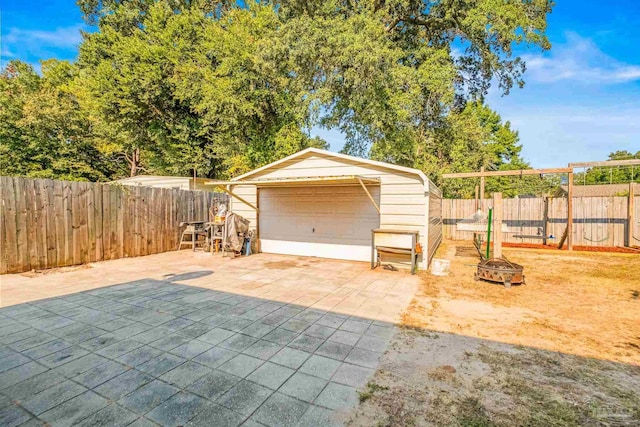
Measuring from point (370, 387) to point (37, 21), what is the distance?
22.1 metres

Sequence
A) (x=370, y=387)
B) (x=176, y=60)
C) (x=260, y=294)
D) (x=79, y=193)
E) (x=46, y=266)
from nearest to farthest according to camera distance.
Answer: (x=370, y=387)
(x=260, y=294)
(x=46, y=266)
(x=79, y=193)
(x=176, y=60)

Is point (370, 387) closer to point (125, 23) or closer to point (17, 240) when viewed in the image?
point (17, 240)

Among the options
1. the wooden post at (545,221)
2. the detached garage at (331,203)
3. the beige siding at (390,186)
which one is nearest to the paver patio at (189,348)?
the beige siding at (390,186)

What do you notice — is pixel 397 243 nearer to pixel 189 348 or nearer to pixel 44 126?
pixel 189 348

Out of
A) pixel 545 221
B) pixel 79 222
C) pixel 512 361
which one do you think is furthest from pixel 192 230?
pixel 545 221

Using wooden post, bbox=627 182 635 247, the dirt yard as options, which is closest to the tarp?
the dirt yard

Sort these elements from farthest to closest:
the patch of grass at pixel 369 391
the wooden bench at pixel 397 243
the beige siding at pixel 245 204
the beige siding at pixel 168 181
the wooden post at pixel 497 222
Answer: the beige siding at pixel 168 181 < the beige siding at pixel 245 204 < the wooden bench at pixel 397 243 < the wooden post at pixel 497 222 < the patch of grass at pixel 369 391

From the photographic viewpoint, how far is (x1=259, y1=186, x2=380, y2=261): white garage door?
7473 mm

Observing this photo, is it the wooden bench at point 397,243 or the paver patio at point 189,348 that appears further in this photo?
the wooden bench at point 397,243

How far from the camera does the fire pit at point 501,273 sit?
199 inches

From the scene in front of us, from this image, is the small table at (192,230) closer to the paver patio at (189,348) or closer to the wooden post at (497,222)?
the paver patio at (189,348)

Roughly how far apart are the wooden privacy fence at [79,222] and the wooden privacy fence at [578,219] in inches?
408

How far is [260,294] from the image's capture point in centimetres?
460

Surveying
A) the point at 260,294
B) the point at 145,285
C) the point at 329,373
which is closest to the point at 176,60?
the point at 145,285
